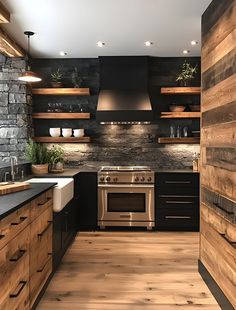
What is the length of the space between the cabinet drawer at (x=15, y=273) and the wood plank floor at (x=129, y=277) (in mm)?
558

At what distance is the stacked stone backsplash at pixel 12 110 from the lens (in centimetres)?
519

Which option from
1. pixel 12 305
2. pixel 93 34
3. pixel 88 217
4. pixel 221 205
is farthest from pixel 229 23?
pixel 88 217

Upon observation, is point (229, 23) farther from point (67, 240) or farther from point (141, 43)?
point (67, 240)

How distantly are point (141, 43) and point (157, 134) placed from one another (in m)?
1.60

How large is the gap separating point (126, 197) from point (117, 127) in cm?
126

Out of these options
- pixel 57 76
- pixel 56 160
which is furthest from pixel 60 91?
pixel 56 160

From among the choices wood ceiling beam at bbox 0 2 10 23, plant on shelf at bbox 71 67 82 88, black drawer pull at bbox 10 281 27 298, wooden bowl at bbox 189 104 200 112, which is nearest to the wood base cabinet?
black drawer pull at bbox 10 281 27 298

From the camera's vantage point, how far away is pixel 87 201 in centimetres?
536

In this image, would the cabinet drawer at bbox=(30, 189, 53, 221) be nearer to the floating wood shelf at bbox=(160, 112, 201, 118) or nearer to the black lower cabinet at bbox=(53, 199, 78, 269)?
the black lower cabinet at bbox=(53, 199, 78, 269)

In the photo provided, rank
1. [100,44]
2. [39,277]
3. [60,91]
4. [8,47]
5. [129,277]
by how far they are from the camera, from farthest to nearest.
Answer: [60,91] → [100,44] → [8,47] → [129,277] → [39,277]

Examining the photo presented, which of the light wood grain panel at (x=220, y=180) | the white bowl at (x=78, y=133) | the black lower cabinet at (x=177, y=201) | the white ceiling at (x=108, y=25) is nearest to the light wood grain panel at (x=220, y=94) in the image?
the light wood grain panel at (x=220, y=180)

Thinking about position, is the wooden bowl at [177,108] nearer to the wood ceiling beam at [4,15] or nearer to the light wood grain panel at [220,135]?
the light wood grain panel at [220,135]

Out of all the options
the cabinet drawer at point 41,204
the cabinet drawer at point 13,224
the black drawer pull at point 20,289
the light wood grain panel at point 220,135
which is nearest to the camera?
the cabinet drawer at point 13,224

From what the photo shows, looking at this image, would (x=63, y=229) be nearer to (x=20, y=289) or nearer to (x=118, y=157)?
(x=20, y=289)
